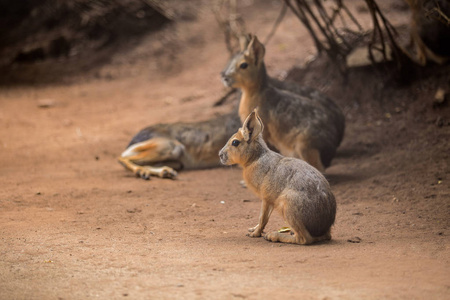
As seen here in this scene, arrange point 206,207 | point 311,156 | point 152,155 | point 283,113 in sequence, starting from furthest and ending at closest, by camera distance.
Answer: point 152,155
point 283,113
point 311,156
point 206,207

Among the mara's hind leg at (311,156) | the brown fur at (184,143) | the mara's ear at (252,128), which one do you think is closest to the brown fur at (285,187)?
the mara's ear at (252,128)

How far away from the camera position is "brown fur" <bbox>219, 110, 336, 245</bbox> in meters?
4.29

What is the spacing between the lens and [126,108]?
11312 mm

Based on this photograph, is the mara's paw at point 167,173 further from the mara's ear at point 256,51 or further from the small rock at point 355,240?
the small rock at point 355,240

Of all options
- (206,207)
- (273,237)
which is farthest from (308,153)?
(273,237)

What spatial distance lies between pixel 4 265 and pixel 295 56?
8.01m

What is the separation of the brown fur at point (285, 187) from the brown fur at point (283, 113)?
197cm

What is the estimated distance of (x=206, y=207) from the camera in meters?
5.84

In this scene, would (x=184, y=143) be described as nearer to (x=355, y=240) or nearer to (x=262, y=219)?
(x=262, y=219)

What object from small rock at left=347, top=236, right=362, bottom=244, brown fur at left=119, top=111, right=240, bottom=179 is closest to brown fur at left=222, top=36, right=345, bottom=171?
brown fur at left=119, top=111, right=240, bottom=179

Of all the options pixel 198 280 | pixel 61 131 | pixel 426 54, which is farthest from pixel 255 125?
pixel 61 131

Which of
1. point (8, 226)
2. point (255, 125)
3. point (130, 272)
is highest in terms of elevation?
point (255, 125)

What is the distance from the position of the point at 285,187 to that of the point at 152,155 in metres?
3.52

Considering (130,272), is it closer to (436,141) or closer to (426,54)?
(436,141)
